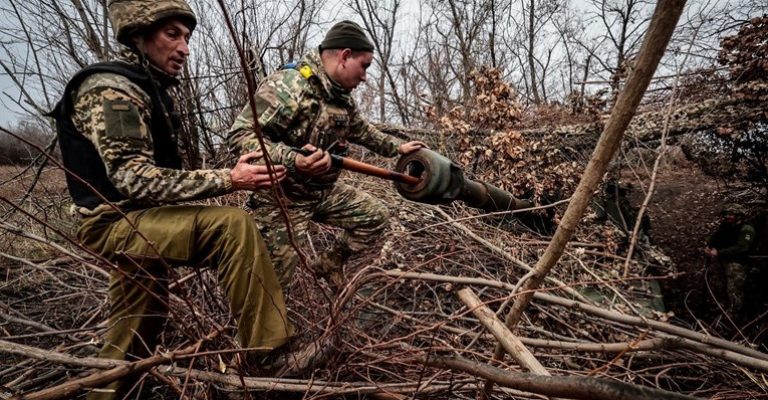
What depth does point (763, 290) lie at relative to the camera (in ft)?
15.7

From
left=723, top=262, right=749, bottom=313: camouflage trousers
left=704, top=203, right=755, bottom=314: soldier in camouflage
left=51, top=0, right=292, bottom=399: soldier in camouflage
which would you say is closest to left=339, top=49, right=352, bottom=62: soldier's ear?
left=51, top=0, right=292, bottom=399: soldier in camouflage

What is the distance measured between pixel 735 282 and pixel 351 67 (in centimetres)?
590

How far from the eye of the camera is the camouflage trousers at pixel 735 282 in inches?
196

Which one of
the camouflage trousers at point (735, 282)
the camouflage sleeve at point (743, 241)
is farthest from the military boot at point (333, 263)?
the camouflage sleeve at point (743, 241)

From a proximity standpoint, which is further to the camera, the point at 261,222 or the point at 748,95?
the point at 748,95

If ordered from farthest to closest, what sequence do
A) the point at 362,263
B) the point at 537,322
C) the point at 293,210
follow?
the point at 362,263 → the point at 537,322 → the point at 293,210

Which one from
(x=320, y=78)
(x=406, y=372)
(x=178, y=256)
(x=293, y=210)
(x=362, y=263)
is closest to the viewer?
(x=178, y=256)

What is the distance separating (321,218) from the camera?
2969 mm

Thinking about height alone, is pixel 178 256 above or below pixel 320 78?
below

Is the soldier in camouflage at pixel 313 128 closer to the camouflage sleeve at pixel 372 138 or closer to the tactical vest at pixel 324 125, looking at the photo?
the tactical vest at pixel 324 125

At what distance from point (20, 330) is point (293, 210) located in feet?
7.42


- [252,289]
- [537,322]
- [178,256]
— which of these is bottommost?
[537,322]

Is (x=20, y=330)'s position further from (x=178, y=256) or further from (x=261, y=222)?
(x=178, y=256)

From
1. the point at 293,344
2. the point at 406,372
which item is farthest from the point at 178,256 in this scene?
the point at 406,372
